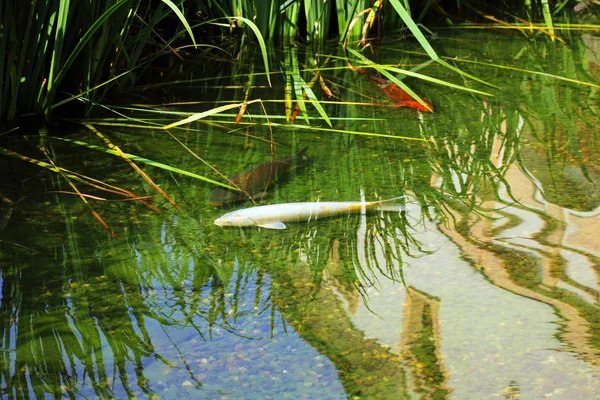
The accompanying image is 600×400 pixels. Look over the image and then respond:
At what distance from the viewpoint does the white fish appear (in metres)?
2.41

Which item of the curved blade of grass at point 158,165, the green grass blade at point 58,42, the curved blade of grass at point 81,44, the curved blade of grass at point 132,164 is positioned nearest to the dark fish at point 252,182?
the curved blade of grass at point 158,165

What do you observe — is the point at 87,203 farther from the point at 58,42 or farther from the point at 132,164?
the point at 58,42

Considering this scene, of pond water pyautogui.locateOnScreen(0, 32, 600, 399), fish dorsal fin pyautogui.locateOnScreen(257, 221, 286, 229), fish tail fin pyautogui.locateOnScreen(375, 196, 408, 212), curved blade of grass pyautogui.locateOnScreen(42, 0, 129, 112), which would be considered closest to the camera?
pond water pyautogui.locateOnScreen(0, 32, 600, 399)

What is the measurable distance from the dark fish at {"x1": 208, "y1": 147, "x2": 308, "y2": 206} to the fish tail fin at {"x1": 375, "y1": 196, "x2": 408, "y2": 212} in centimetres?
40

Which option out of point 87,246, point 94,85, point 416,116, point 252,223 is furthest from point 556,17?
point 87,246

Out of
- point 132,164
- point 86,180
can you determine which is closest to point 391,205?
point 132,164

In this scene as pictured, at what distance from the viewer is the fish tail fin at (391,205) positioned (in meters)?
2.53

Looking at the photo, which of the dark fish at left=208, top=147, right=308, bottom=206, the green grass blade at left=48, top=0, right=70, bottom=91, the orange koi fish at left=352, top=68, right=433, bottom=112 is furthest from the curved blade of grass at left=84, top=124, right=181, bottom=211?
the orange koi fish at left=352, top=68, right=433, bottom=112

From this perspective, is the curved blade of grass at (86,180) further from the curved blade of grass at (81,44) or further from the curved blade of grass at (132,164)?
the curved blade of grass at (81,44)

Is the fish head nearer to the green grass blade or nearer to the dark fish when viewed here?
the dark fish

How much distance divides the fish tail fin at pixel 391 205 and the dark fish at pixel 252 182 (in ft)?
1.31

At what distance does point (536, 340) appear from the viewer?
186cm

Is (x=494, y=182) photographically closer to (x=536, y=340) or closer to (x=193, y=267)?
(x=536, y=340)

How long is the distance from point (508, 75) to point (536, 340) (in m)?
2.41
